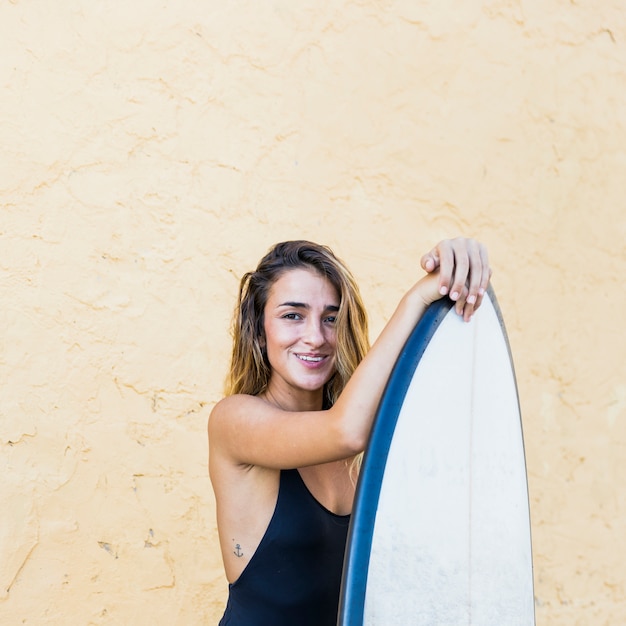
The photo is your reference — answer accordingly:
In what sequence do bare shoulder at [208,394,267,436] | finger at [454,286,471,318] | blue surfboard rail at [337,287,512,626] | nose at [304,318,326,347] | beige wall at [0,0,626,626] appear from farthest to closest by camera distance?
beige wall at [0,0,626,626] < nose at [304,318,326,347] < bare shoulder at [208,394,267,436] < finger at [454,286,471,318] < blue surfboard rail at [337,287,512,626]

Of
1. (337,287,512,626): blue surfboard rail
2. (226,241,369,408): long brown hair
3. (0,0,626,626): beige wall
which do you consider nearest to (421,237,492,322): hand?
(337,287,512,626): blue surfboard rail

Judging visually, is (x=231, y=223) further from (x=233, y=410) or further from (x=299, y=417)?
(x=299, y=417)

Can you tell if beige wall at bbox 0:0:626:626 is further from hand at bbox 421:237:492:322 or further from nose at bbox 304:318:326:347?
hand at bbox 421:237:492:322

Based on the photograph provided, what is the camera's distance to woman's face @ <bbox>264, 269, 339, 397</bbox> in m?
2.10

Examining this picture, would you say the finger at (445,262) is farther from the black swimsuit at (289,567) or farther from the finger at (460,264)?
the black swimsuit at (289,567)

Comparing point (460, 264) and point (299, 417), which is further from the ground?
point (460, 264)

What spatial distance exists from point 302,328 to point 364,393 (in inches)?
15.9

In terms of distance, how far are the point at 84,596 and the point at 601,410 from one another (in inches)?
77.8

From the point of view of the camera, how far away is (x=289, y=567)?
78.8 inches

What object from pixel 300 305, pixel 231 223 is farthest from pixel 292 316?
pixel 231 223

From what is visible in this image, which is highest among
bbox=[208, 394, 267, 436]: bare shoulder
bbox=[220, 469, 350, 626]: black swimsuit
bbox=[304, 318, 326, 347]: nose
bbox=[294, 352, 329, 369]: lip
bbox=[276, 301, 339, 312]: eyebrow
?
bbox=[276, 301, 339, 312]: eyebrow

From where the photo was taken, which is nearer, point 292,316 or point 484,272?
point 484,272

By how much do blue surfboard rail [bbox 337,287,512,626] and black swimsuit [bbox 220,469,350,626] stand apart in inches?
11.6

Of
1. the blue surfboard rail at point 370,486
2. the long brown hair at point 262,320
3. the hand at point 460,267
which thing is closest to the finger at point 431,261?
the hand at point 460,267
